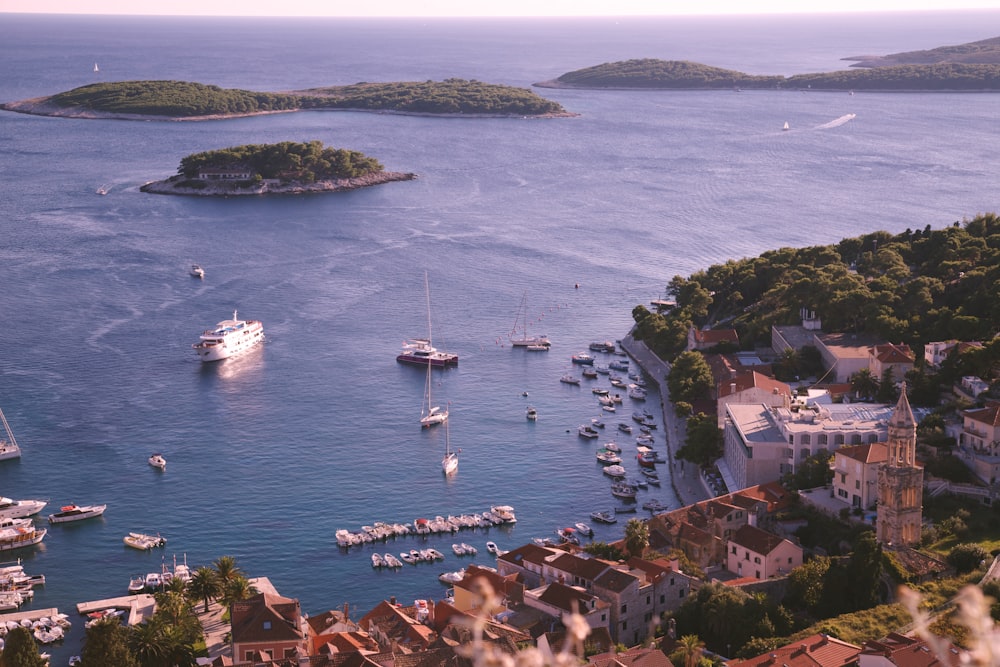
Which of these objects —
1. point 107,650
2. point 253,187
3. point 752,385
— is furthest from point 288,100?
point 107,650

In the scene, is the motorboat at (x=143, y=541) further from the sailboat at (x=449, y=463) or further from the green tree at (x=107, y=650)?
the green tree at (x=107, y=650)

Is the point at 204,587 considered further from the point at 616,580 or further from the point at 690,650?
the point at 690,650

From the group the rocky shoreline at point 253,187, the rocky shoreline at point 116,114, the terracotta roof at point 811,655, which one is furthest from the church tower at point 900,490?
the rocky shoreline at point 116,114

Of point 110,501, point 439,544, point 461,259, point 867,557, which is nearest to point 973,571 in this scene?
point 867,557

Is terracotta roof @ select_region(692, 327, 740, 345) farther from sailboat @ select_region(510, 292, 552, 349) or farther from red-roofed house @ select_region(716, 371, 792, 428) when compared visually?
red-roofed house @ select_region(716, 371, 792, 428)

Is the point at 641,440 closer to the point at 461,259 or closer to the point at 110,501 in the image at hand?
the point at 110,501

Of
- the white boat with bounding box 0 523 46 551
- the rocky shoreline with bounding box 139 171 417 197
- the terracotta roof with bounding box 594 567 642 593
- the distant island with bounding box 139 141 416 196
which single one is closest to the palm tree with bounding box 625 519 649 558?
the terracotta roof with bounding box 594 567 642 593
